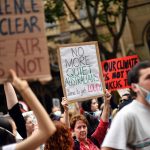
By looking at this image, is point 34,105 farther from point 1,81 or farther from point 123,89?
point 123,89

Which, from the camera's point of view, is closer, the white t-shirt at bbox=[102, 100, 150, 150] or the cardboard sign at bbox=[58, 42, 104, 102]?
the white t-shirt at bbox=[102, 100, 150, 150]

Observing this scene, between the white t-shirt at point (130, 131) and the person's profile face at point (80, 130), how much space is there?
5.38 feet

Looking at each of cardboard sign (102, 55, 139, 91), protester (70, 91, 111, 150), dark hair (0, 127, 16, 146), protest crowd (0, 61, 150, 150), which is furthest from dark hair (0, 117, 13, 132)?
cardboard sign (102, 55, 139, 91)

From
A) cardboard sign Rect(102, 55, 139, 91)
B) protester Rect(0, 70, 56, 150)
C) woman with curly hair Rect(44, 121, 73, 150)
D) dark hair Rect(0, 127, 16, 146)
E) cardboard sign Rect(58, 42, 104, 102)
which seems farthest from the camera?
cardboard sign Rect(102, 55, 139, 91)

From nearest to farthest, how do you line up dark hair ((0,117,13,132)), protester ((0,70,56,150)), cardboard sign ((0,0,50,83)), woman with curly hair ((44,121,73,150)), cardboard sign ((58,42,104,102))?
1. protester ((0,70,56,150))
2. cardboard sign ((0,0,50,83))
3. woman with curly hair ((44,121,73,150))
4. dark hair ((0,117,13,132))
5. cardboard sign ((58,42,104,102))

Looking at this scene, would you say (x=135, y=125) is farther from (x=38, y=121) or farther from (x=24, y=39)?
(x=24, y=39)

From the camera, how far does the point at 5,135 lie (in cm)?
405

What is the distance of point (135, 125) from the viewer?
3715 millimetres

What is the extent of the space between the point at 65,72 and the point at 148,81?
264 centimetres

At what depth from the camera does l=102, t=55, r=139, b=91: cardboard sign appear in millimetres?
8000

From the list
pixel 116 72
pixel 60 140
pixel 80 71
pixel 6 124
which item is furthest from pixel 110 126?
pixel 116 72

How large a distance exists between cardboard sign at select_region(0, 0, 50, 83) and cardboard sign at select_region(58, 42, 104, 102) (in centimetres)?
263

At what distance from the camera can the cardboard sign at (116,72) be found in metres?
8.00

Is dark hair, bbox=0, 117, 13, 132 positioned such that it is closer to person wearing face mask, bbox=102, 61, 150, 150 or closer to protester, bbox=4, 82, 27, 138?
protester, bbox=4, 82, 27, 138
